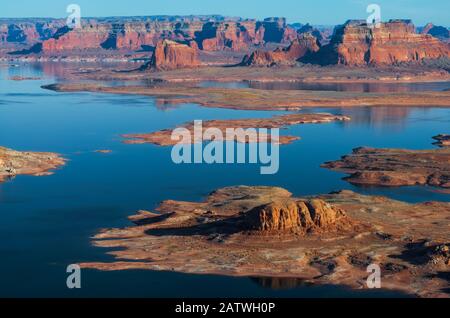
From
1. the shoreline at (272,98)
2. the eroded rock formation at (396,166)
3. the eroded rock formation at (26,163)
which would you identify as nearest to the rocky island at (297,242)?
the eroded rock formation at (396,166)

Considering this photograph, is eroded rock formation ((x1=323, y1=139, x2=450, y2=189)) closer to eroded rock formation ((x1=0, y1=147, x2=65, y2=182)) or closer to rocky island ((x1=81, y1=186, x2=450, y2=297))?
rocky island ((x1=81, y1=186, x2=450, y2=297))

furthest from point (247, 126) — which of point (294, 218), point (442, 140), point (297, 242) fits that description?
point (297, 242)

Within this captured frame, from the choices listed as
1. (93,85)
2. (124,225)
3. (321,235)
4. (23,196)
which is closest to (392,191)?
(321,235)

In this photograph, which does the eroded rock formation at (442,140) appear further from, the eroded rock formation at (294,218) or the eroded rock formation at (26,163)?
the eroded rock formation at (294,218)

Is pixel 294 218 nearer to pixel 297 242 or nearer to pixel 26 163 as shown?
pixel 297 242

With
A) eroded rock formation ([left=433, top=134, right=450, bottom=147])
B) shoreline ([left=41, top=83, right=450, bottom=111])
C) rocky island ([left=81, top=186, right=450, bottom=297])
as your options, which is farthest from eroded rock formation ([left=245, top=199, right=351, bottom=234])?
shoreline ([left=41, top=83, right=450, bottom=111])
